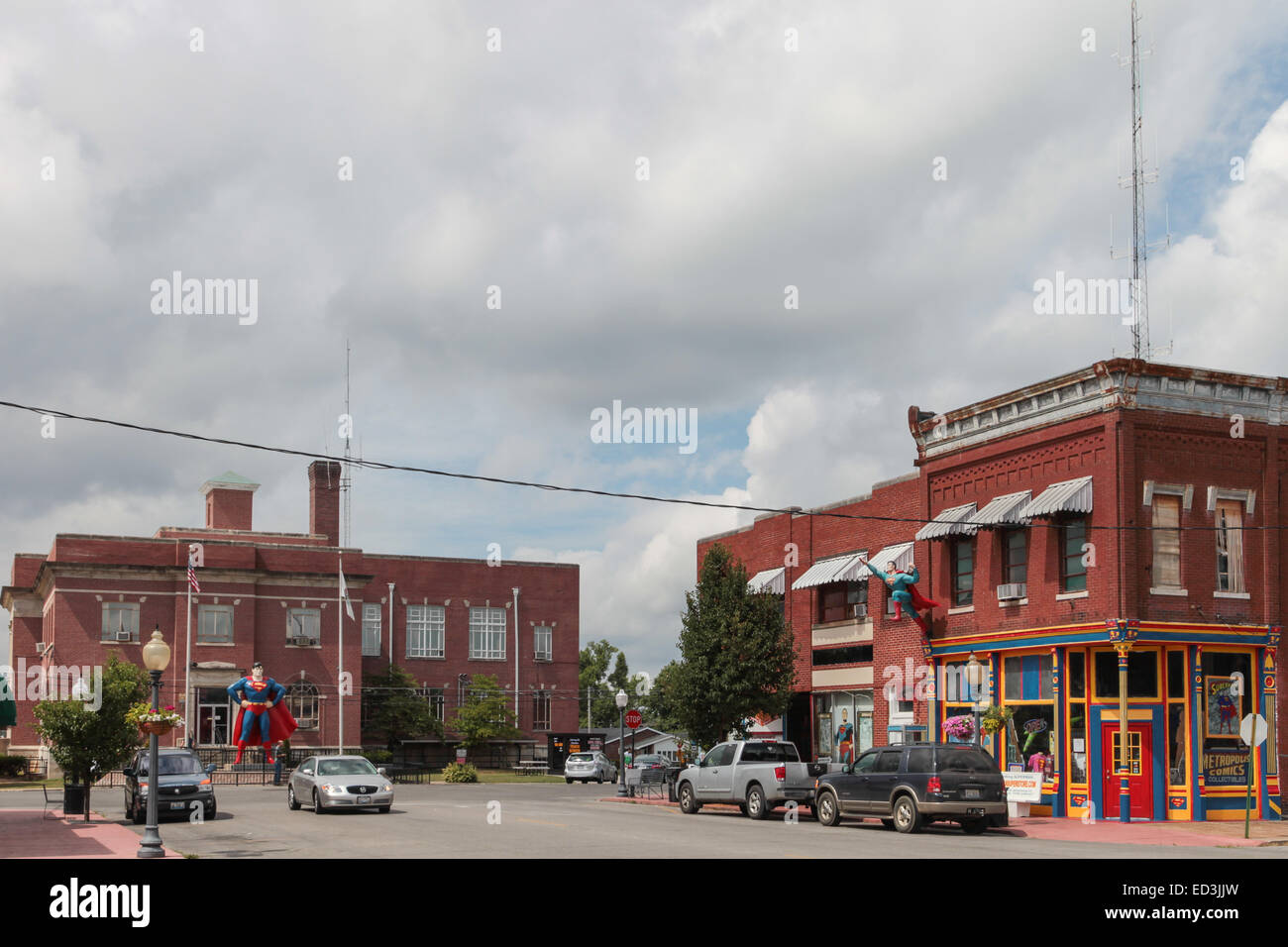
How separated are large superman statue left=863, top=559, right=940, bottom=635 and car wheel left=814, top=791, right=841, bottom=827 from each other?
27.3ft

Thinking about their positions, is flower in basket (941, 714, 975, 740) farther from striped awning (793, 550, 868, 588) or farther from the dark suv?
striped awning (793, 550, 868, 588)

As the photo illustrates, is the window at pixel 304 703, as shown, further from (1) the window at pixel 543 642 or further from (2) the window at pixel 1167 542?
(2) the window at pixel 1167 542

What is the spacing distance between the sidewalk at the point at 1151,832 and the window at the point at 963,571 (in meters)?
6.49

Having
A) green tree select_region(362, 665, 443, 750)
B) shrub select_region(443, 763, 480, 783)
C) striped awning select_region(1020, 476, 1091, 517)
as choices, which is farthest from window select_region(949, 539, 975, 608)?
green tree select_region(362, 665, 443, 750)

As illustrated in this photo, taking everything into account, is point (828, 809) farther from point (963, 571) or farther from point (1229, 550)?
point (1229, 550)

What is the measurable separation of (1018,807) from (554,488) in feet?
43.7

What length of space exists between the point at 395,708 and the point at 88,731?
38.8 metres

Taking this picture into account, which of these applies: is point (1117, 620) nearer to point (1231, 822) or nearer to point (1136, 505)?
point (1136, 505)

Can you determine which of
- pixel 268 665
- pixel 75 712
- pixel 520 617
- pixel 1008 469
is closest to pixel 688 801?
pixel 1008 469

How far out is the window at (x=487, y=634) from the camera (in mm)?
80250

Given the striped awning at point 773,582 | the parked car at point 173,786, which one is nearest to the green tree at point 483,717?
the striped awning at point 773,582

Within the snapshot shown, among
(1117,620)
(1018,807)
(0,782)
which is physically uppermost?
(1117,620)

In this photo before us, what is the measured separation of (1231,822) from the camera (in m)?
30.9

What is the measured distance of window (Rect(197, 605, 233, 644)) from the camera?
66.6 meters
